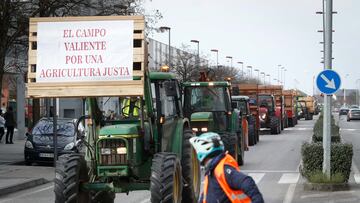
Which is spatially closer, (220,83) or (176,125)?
(176,125)

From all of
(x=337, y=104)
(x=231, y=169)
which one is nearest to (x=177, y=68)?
(x=231, y=169)

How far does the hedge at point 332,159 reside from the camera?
14953 mm

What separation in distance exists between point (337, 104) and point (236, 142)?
182936mm

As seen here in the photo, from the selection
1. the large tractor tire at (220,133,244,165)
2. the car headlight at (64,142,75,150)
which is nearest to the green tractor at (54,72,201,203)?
the large tractor tire at (220,133,244,165)

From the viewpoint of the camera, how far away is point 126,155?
1014 centimetres

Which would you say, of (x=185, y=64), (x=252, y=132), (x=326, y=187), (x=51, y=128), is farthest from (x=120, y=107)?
(x=185, y=64)

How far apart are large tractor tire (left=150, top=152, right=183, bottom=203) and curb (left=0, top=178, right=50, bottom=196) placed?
6355mm

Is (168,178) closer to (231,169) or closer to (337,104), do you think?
(231,169)

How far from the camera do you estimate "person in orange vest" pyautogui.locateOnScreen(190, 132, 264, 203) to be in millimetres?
5027

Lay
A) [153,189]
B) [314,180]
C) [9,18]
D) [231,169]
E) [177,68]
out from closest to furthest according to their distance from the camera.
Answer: [231,169]
[153,189]
[314,180]
[9,18]
[177,68]

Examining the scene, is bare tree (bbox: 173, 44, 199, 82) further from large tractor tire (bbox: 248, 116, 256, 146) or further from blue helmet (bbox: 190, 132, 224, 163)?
blue helmet (bbox: 190, 132, 224, 163)

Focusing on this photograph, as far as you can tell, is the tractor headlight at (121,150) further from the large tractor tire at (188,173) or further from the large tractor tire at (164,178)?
the large tractor tire at (188,173)

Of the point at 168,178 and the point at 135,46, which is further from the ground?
the point at 135,46

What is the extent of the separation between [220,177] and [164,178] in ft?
14.8
